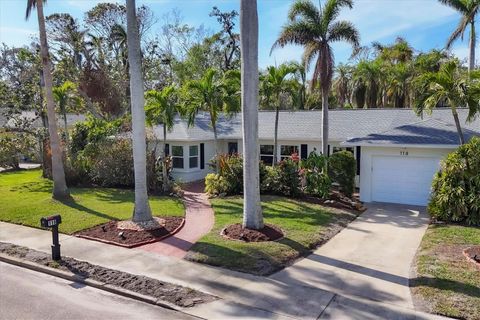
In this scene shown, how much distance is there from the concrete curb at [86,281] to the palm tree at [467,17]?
72.0 feet

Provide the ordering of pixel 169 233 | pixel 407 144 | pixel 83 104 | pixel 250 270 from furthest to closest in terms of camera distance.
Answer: pixel 83 104
pixel 407 144
pixel 169 233
pixel 250 270

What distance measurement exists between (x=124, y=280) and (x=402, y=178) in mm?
11904

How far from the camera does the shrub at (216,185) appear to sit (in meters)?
16.7

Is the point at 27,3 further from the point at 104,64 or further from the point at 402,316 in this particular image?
the point at 402,316

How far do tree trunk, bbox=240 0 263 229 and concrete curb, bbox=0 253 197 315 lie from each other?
420cm

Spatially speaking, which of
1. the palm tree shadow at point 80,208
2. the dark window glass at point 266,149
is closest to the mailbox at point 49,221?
the palm tree shadow at point 80,208

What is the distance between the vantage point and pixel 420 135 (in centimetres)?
1567

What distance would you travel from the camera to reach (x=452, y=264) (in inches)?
331

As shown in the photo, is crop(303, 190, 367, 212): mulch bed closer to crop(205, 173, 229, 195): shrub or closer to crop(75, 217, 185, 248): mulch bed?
crop(205, 173, 229, 195): shrub

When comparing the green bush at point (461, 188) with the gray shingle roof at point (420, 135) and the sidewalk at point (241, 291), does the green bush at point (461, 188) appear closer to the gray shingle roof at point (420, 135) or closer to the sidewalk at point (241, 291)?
the gray shingle roof at point (420, 135)

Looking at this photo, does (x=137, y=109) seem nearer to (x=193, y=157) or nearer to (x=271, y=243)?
(x=271, y=243)

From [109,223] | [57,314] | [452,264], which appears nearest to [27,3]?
[109,223]

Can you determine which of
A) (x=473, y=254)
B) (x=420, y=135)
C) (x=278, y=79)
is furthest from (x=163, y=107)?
(x=473, y=254)

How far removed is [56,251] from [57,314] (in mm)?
2670
